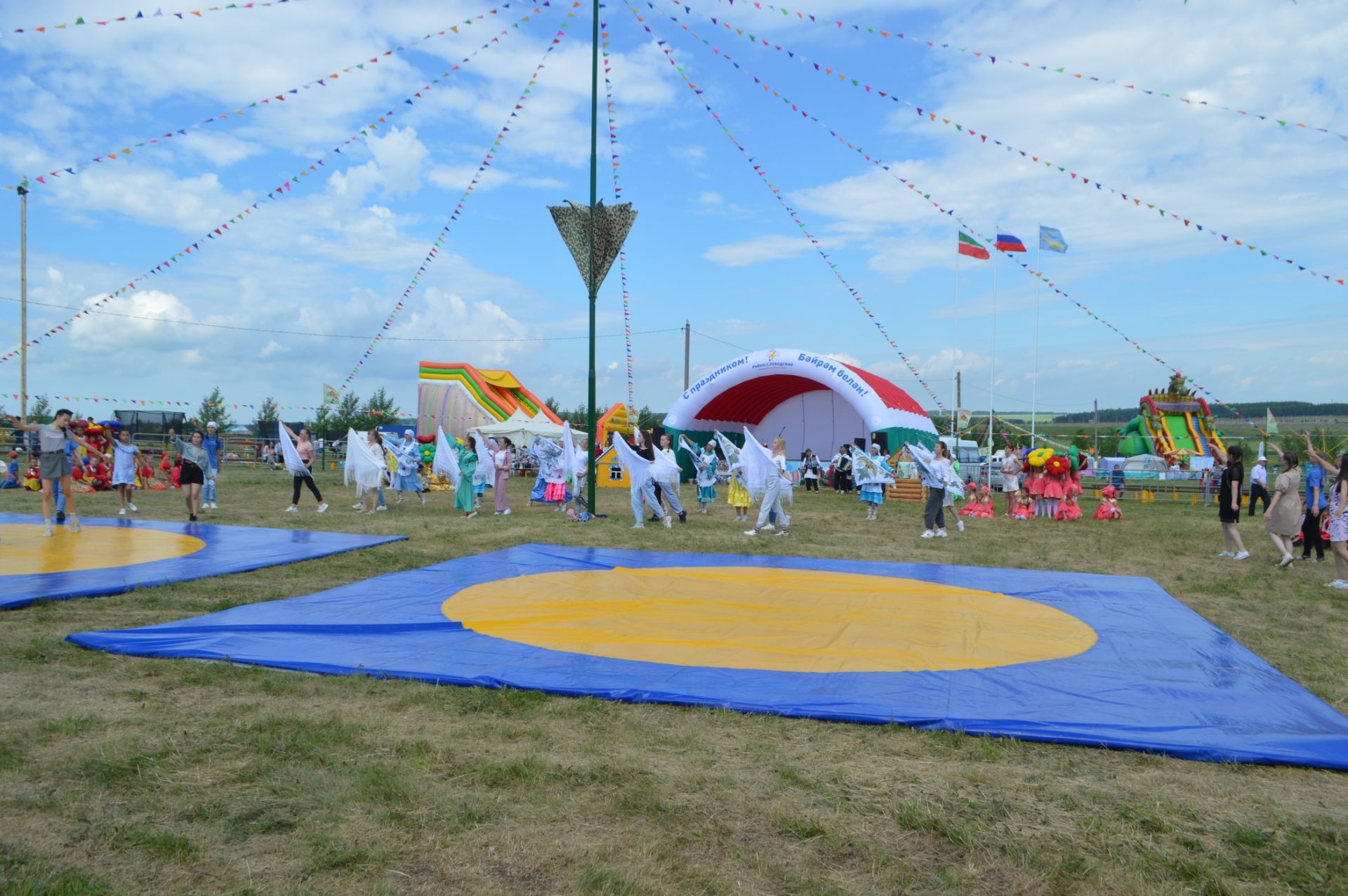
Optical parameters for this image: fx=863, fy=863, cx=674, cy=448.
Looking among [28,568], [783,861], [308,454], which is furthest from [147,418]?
[783,861]

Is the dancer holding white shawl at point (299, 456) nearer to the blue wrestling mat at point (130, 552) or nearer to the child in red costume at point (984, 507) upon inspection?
the blue wrestling mat at point (130, 552)

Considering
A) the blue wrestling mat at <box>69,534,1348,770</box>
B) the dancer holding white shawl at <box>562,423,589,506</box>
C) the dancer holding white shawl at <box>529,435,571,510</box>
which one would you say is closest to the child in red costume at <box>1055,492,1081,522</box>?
the blue wrestling mat at <box>69,534,1348,770</box>

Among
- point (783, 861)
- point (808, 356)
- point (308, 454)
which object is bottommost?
point (783, 861)

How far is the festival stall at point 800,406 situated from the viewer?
77.2 feet

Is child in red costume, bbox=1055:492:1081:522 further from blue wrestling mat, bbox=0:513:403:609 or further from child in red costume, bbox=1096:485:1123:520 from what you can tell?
blue wrestling mat, bbox=0:513:403:609

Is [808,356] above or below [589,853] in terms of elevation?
above

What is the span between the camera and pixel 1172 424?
35312 mm

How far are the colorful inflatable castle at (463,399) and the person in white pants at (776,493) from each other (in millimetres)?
21178

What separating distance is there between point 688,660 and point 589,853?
257 centimetres

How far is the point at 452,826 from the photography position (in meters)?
3.33

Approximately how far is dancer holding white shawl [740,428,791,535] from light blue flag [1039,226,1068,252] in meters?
14.6

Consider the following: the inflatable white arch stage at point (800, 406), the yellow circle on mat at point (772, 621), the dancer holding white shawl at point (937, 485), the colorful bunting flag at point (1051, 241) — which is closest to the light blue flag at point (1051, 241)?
the colorful bunting flag at point (1051, 241)

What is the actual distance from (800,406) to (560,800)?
2900 centimetres

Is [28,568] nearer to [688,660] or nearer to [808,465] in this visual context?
[688,660]
